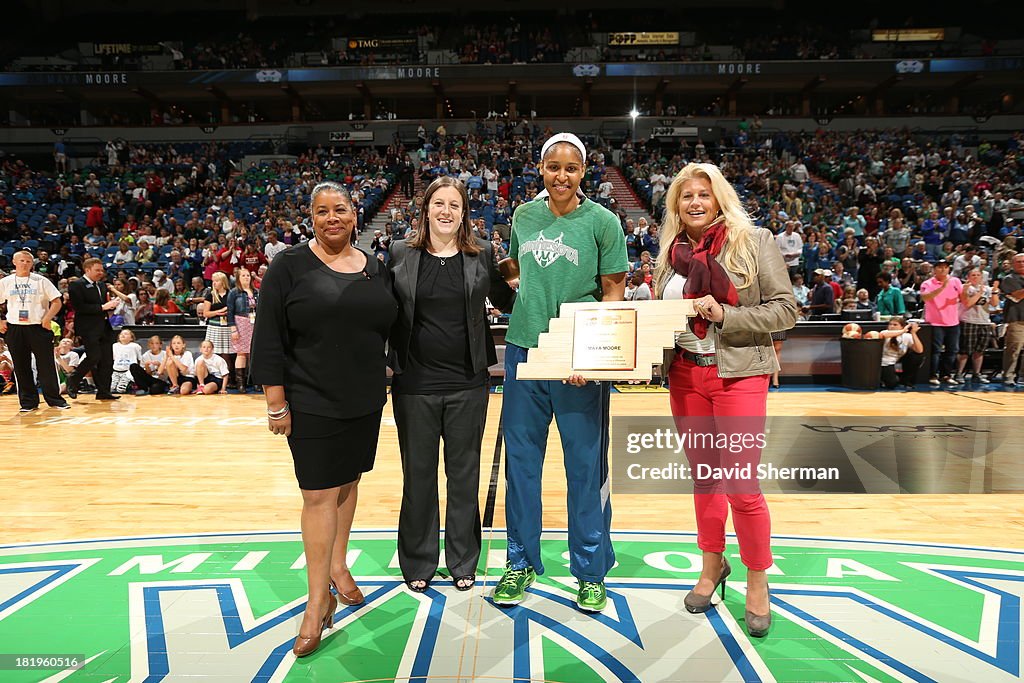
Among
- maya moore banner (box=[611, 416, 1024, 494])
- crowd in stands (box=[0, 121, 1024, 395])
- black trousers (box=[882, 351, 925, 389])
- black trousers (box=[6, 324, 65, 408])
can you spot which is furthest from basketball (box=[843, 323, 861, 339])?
black trousers (box=[6, 324, 65, 408])

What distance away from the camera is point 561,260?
252 centimetres

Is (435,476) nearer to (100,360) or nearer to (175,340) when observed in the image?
(100,360)

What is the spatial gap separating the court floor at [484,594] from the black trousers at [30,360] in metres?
2.97

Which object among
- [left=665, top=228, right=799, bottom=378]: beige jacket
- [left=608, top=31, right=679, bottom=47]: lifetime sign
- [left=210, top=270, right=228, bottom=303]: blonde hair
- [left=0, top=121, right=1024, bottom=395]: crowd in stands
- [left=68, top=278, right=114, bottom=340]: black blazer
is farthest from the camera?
[left=608, top=31, right=679, bottom=47]: lifetime sign

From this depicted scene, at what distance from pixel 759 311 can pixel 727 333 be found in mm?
137

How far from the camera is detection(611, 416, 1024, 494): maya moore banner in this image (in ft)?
13.7

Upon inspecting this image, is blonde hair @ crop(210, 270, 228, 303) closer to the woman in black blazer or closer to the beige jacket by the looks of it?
the woman in black blazer

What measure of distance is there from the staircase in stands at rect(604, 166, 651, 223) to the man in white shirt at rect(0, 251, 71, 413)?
1121cm

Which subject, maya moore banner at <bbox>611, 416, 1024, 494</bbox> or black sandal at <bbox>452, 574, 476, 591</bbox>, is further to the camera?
maya moore banner at <bbox>611, 416, 1024, 494</bbox>

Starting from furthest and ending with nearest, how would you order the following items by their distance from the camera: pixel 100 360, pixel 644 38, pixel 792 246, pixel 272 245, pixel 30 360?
pixel 644 38, pixel 272 245, pixel 792 246, pixel 100 360, pixel 30 360

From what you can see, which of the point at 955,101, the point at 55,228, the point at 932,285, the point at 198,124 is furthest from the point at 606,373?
the point at 955,101

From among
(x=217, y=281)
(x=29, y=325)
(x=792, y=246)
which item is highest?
(x=792, y=246)

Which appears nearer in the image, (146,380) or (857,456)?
(857,456)

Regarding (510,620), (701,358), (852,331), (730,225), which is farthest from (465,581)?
(852,331)
